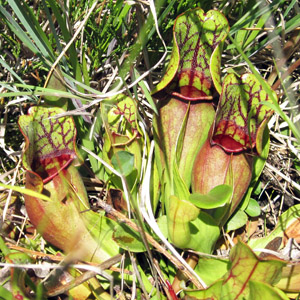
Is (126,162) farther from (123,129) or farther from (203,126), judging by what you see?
(203,126)

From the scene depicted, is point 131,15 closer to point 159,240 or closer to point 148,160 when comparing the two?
point 148,160

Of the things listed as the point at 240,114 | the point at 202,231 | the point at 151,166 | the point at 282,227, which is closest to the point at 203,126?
the point at 240,114

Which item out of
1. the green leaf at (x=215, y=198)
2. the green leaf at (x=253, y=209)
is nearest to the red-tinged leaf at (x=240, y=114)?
the green leaf at (x=215, y=198)

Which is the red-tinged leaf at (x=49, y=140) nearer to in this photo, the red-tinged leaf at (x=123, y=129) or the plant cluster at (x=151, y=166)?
the plant cluster at (x=151, y=166)

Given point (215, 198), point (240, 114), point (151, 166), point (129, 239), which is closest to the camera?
point (215, 198)

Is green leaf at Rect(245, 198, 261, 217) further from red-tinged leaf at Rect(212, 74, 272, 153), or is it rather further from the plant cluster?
red-tinged leaf at Rect(212, 74, 272, 153)
